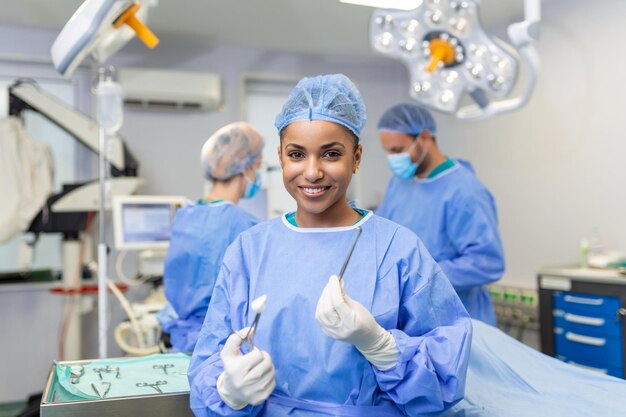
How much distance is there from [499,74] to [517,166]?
5.50 ft

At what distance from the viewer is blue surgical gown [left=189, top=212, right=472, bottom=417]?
1.06 m

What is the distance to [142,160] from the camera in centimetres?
423

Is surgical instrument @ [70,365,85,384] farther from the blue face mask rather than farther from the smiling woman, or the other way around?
the blue face mask

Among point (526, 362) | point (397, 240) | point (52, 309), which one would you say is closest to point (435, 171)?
point (526, 362)

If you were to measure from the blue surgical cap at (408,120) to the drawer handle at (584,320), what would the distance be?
1.32 metres

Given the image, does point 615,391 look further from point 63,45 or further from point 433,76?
point 63,45

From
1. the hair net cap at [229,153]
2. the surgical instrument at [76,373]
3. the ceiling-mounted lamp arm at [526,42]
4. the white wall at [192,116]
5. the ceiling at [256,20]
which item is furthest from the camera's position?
the white wall at [192,116]

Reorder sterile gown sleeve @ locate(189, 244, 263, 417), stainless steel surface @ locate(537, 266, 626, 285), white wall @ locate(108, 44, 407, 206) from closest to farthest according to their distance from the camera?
sterile gown sleeve @ locate(189, 244, 263, 417) < stainless steel surface @ locate(537, 266, 626, 285) < white wall @ locate(108, 44, 407, 206)

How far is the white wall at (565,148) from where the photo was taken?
10.9ft

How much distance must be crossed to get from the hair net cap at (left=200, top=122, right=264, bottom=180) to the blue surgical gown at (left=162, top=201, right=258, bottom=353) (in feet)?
0.48

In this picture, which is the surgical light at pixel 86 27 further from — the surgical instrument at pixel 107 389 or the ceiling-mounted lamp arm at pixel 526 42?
the ceiling-mounted lamp arm at pixel 526 42

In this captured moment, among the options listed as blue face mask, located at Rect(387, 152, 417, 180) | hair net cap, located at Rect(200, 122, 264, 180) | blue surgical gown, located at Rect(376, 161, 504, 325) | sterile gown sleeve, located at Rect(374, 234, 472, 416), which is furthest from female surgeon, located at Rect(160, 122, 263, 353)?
sterile gown sleeve, located at Rect(374, 234, 472, 416)

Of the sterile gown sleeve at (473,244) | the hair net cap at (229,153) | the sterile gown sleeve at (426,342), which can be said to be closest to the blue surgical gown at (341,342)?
the sterile gown sleeve at (426,342)

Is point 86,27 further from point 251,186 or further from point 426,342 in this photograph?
point 426,342
